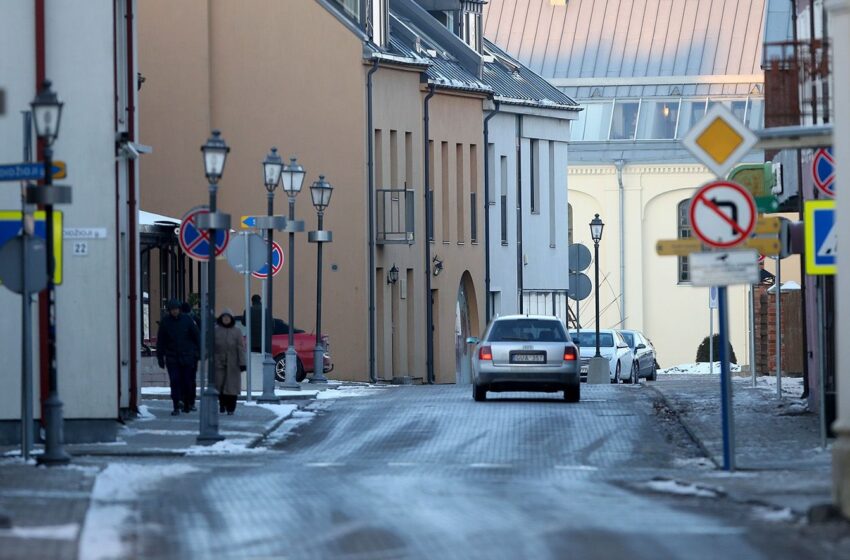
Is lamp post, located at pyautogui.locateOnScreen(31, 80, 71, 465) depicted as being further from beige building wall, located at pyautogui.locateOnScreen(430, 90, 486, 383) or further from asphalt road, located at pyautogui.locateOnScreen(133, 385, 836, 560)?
beige building wall, located at pyautogui.locateOnScreen(430, 90, 486, 383)

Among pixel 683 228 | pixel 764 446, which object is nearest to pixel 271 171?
pixel 764 446

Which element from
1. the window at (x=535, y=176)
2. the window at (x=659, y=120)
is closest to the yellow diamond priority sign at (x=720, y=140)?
the window at (x=535, y=176)

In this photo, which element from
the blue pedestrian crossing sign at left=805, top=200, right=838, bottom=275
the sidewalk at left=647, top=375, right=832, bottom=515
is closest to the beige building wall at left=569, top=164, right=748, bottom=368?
the sidewalk at left=647, top=375, right=832, bottom=515

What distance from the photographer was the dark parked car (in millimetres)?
46781

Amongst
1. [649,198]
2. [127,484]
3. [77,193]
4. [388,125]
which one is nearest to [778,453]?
Result: [127,484]

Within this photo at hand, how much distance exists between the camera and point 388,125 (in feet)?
150

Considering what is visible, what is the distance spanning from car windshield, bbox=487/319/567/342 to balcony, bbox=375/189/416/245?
48.4ft

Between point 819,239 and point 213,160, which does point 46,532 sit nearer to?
point 819,239

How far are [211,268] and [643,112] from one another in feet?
171

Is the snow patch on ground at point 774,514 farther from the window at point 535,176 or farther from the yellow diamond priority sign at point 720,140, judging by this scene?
the window at point 535,176

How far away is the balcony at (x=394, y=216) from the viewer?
148 feet

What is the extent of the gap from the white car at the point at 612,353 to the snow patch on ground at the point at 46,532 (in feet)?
107

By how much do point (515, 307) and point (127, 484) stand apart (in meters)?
39.8

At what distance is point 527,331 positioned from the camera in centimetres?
2978
